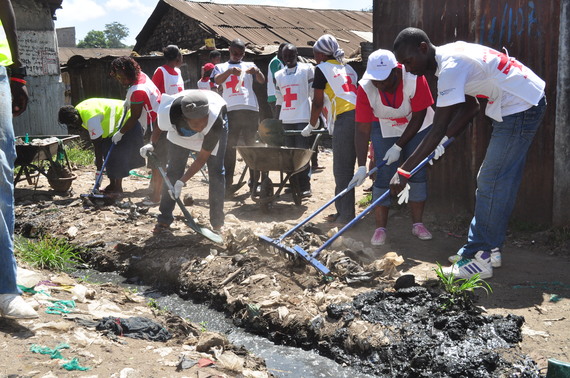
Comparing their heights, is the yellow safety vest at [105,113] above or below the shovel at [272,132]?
above

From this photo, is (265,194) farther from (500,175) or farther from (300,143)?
(500,175)

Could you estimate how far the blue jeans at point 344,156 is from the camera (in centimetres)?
634

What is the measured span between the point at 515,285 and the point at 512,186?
790 mm

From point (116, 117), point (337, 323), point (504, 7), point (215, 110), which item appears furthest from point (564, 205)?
point (116, 117)

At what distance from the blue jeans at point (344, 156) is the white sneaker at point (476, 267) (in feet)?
6.16

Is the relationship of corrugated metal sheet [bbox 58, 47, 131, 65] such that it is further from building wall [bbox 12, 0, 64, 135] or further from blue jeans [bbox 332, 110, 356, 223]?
blue jeans [bbox 332, 110, 356, 223]

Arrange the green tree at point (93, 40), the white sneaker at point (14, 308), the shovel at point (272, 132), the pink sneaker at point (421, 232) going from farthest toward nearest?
1. the green tree at point (93, 40)
2. the shovel at point (272, 132)
3. the pink sneaker at point (421, 232)
4. the white sneaker at point (14, 308)

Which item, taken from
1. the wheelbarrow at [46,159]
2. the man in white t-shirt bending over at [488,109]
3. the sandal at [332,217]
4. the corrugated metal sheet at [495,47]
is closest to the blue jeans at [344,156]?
the sandal at [332,217]

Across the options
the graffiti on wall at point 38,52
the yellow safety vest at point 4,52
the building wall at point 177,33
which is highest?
the building wall at point 177,33

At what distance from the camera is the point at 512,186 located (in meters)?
4.60

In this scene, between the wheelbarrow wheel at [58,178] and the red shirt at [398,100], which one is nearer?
the red shirt at [398,100]

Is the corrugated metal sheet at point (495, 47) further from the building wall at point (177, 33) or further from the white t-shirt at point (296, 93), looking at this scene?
the building wall at point (177, 33)

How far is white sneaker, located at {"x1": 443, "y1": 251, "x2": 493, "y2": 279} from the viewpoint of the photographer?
467 centimetres

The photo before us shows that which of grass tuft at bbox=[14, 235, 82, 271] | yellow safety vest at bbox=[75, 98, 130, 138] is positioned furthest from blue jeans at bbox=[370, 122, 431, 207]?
yellow safety vest at bbox=[75, 98, 130, 138]
